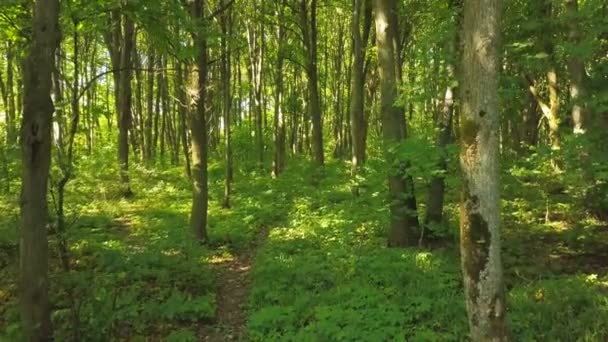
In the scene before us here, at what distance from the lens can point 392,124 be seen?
10.5 meters

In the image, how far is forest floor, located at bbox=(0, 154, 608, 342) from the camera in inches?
266

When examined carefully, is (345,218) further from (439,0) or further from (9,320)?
(9,320)

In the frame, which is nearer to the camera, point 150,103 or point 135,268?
point 135,268

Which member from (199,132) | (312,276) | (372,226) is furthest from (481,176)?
(199,132)

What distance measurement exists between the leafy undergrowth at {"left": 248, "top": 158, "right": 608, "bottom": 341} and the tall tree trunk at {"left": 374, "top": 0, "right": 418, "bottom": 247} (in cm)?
61

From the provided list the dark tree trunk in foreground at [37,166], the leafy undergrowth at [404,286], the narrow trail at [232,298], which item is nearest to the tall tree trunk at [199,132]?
the narrow trail at [232,298]

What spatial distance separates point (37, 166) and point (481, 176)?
498 cm

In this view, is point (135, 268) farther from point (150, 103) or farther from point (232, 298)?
point (150, 103)

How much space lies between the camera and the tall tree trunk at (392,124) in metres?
10.2

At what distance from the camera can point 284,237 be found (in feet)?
41.5

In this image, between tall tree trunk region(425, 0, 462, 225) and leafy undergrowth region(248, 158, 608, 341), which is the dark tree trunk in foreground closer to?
leafy undergrowth region(248, 158, 608, 341)

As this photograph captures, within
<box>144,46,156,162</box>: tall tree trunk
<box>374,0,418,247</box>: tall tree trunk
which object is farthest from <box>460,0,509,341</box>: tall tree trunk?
<box>144,46,156,162</box>: tall tree trunk

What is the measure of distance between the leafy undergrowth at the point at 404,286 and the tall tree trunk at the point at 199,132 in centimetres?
179

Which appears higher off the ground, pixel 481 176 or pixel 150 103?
pixel 150 103
